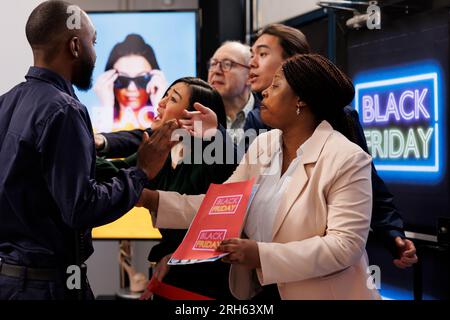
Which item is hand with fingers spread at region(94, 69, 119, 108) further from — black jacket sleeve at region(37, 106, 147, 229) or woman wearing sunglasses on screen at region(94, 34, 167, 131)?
black jacket sleeve at region(37, 106, 147, 229)

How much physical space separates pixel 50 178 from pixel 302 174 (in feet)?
2.44

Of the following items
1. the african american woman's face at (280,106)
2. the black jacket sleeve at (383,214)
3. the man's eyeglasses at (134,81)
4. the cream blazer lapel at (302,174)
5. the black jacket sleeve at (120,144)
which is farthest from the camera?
the man's eyeglasses at (134,81)

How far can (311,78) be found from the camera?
200 cm

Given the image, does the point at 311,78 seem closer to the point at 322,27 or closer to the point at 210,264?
the point at 210,264

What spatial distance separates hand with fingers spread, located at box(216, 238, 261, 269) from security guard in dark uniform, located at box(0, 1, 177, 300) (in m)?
0.34

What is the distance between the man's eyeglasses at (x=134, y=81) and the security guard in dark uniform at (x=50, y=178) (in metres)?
2.38

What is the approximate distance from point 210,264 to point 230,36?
127 inches

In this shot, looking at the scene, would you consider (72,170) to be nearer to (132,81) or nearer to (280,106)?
(280,106)

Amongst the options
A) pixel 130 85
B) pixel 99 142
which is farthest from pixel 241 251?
pixel 130 85

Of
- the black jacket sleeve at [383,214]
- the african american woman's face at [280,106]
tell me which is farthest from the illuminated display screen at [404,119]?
the african american woman's face at [280,106]

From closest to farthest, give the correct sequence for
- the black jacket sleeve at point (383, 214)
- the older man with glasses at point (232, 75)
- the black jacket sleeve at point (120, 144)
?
the black jacket sleeve at point (383, 214) → the black jacket sleeve at point (120, 144) → the older man with glasses at point (232, 75)

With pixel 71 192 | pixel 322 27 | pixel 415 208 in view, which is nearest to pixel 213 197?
pixel 71 192

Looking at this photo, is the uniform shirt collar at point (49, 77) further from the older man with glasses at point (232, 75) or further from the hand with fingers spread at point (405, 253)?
the older man with glasses at point (232, 75)

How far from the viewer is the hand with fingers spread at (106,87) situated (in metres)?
4.33
